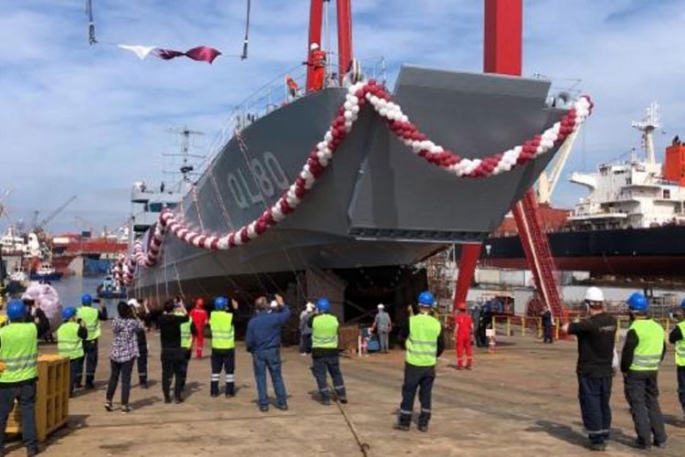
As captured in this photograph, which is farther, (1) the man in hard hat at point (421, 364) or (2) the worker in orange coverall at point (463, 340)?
(2) the worker in orange coverall at point (463, 340)

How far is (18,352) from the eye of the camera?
6.20 m

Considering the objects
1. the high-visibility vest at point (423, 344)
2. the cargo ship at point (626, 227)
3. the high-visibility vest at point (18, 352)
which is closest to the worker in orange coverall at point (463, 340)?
the high-visibility vest at point (423, 344)

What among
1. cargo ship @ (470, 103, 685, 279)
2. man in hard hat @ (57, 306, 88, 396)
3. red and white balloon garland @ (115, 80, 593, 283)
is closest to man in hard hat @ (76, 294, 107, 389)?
man in hard hat @ (57, 306, 88, 396)

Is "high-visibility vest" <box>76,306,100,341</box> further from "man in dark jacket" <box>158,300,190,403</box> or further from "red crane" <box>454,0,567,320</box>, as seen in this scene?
"red crane" <box>454,0,567,320</box>

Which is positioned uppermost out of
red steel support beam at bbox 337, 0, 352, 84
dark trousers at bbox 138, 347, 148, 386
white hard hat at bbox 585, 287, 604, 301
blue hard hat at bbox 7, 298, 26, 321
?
red steel support beam at bbox 337, 0, 352, 84

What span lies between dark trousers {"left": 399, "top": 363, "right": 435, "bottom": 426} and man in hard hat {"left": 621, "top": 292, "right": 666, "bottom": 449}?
187cm

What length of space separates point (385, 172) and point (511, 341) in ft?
31.4

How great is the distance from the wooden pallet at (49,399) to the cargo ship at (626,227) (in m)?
35.1

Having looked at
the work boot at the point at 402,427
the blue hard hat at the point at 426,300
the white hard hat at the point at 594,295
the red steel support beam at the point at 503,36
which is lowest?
the work boot at the point at 402,427

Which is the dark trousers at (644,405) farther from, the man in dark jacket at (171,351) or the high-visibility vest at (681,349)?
the man in dark jacket at (171,351)

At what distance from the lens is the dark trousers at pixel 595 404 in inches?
251

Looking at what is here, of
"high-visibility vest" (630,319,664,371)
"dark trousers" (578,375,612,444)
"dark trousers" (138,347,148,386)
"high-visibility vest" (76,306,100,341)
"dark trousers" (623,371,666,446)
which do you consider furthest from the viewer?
"dark trousers" (138,347,148,386)

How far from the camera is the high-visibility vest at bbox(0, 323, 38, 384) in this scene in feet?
20.2

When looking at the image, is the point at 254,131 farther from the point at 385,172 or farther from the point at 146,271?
the point at 146,271
